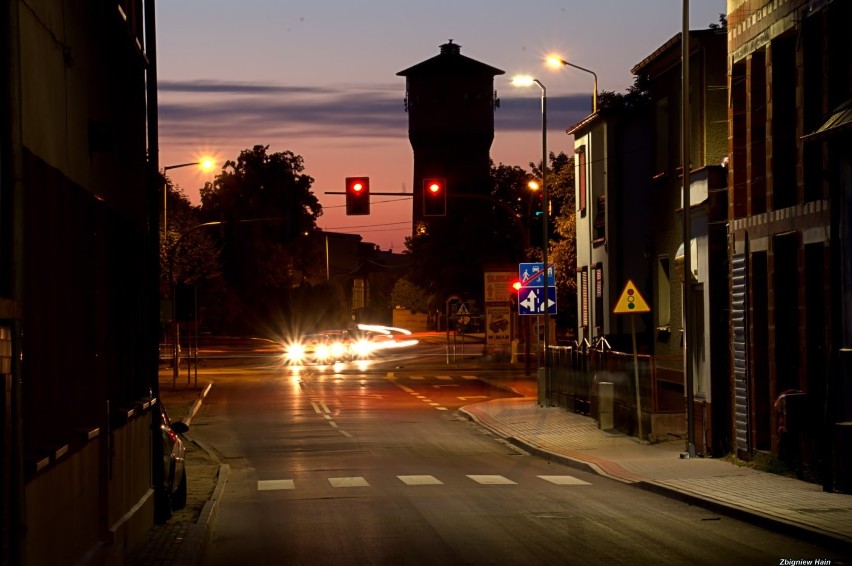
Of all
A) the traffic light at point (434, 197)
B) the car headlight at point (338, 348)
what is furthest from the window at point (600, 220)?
the car headlight at point (338, 348)

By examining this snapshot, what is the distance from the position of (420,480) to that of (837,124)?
7.79m

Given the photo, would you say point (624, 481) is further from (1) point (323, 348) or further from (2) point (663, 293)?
(1) point (323, 348)

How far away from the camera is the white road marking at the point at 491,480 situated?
1905 cm

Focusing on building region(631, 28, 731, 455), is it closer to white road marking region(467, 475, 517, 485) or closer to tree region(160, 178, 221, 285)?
white road marking region(467, 475, 517, 485)

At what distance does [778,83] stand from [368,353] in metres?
55.4

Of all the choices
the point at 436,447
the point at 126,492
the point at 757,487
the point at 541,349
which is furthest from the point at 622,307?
the point at 541,349

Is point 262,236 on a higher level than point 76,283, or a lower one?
higher

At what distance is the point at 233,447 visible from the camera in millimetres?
25562

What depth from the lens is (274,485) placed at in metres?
19.2

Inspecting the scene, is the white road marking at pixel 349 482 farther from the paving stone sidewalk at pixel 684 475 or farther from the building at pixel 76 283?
the building at pixel 76 283

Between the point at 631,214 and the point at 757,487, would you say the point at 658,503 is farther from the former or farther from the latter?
the point at 631,214

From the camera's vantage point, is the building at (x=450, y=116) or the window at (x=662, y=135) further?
the building at (x=450, y=116)

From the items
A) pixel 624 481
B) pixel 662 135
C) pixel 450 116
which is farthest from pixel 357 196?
pixel 450 116

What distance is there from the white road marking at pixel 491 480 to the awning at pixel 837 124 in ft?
21.0
